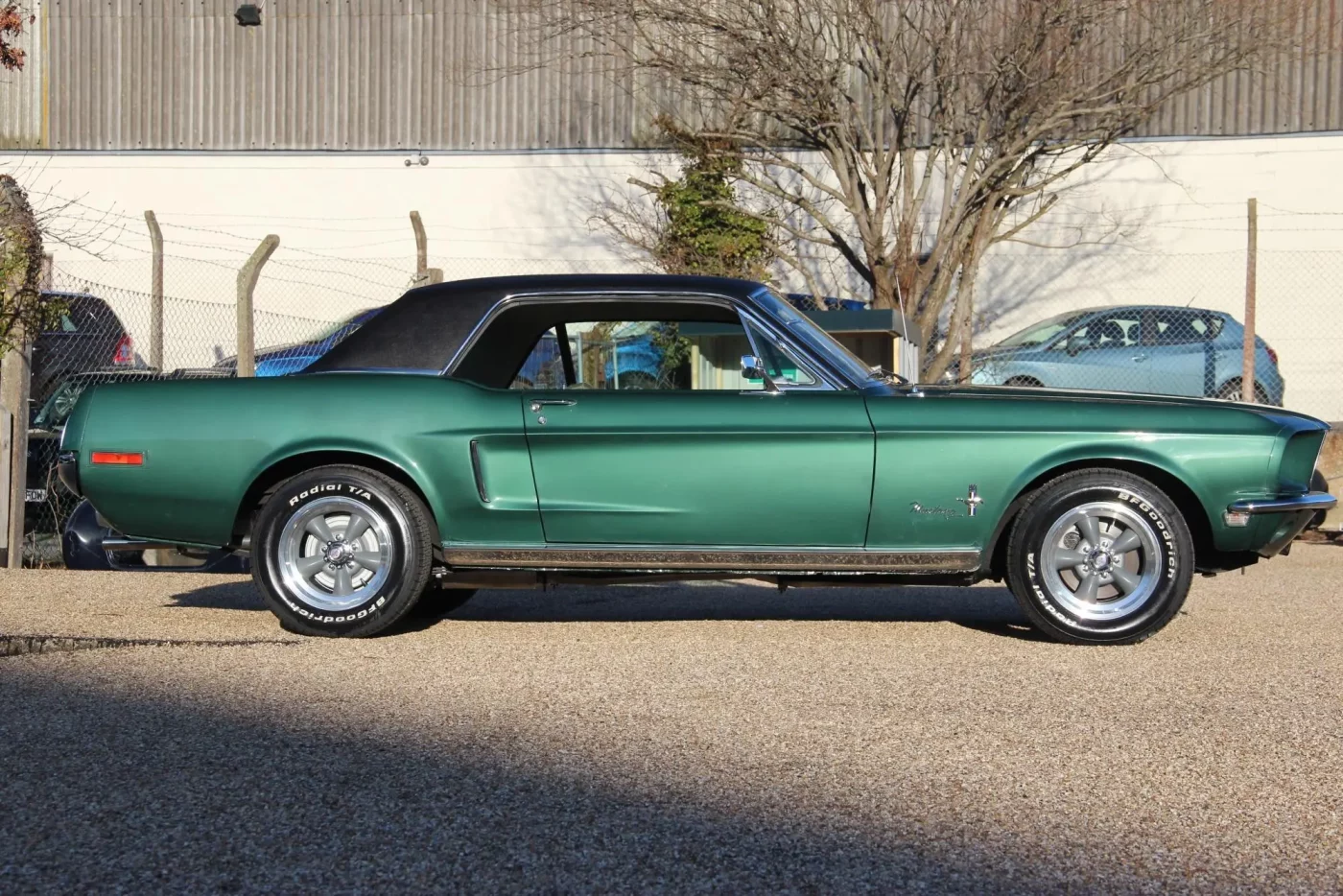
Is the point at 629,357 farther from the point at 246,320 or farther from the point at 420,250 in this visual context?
the point at 420,250

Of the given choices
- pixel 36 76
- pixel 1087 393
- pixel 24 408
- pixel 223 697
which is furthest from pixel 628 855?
pixel 36 76

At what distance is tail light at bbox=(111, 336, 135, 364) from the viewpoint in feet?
43.6

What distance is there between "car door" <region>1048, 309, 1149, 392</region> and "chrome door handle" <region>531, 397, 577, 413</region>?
8.98 meters

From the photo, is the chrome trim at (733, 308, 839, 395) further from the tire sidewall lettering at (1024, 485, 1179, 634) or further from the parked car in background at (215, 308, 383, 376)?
the parked car in background at (215, 308, 383, 376)

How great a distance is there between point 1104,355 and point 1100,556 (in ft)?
28.9

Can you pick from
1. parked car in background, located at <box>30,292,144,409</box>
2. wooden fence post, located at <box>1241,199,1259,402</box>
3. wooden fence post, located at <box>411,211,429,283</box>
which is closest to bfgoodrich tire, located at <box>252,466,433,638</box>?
parked car in background, located at <box>30,292,144,409</box>

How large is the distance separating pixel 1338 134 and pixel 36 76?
742 inches

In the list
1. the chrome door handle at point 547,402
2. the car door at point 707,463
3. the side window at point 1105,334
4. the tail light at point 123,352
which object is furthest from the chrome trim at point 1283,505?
the tail light at point 123,352

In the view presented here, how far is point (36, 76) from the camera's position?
2500 centimetres

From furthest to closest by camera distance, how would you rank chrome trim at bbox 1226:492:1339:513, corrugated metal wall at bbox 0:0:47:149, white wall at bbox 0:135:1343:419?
corrugated metal wall at bbox 0:0:47:149
white wall at bbox 0:135:1343:419
chrome trim at bbox 1226:492:1339:513

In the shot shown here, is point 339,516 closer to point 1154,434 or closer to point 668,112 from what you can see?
point 1154,434

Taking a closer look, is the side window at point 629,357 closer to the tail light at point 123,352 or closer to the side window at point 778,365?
the side window at point 778,365

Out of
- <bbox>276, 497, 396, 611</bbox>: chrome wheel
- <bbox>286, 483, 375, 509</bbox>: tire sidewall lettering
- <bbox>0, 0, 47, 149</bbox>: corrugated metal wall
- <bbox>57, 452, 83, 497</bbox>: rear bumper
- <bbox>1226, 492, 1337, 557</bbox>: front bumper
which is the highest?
<bbox>0, 0, 47, 149</bbox>: corrugated metal wall

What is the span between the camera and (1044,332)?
15.7 metres
